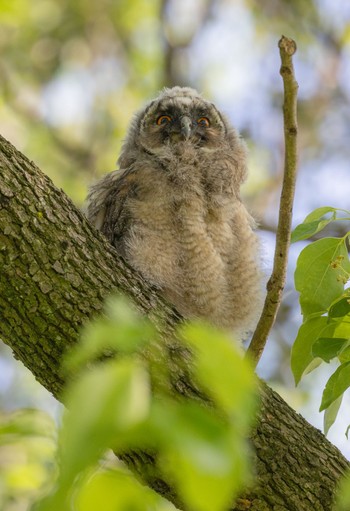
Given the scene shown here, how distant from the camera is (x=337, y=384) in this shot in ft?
8.07

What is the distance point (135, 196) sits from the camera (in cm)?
403

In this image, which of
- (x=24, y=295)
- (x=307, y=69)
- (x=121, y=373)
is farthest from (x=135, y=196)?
(x=307, y=69)

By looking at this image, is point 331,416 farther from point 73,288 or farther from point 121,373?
point 121,373

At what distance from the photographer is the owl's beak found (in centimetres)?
460

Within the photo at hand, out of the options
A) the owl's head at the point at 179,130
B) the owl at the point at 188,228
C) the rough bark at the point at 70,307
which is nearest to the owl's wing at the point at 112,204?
the owl at the point at 188,228

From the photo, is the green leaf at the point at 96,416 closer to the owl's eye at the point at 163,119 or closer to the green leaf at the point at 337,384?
the green leaf at the point at 337,384

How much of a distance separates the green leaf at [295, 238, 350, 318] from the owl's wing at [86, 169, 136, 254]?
1.33 m

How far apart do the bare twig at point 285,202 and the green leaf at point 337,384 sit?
0.61m

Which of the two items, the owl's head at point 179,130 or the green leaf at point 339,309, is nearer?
the green leaf at point 339,309

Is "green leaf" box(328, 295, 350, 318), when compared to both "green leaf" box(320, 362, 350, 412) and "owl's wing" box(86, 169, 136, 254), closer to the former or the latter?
"green leaf" box(320, 362, 350, 412)

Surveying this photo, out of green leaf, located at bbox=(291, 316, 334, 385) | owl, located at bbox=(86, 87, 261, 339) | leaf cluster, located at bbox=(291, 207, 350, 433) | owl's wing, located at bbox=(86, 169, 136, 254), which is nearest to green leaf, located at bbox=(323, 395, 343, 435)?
leaf cluster, located at bbox=(291, 207, 350, 433)

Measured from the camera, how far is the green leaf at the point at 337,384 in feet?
8.04

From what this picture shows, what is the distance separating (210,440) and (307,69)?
8.62 metres

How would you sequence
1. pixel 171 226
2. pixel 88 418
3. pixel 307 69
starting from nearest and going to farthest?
1. pixel 88 418
2. pixel 171 226
3. pixel 307 69
